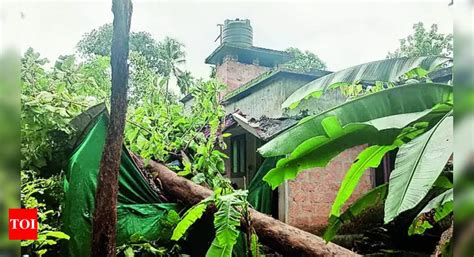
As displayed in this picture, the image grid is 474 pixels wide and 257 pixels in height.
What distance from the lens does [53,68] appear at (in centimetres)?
370

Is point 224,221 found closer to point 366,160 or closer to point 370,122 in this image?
point 366,160

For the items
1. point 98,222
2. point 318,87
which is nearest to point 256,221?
point 98,222

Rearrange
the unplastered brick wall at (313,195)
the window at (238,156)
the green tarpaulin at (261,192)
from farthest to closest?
the window at (238,156) < the unplastered brick wall at (313,195) < the green tarpaulin at (261,192)

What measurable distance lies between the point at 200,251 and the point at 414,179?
124 inches

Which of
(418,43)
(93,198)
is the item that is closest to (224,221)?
(93,198)

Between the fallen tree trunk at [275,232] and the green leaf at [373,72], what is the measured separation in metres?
1.51

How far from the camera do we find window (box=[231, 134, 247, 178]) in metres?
7.16

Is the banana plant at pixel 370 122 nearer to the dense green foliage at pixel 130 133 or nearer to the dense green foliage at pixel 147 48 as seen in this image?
the dense green foliage at pixel 130 133

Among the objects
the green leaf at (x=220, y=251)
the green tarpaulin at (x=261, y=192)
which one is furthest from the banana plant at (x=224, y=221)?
the green tarpaulin at (x=261, y=192)

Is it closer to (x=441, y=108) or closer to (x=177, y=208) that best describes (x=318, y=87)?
(x=441, y=108)

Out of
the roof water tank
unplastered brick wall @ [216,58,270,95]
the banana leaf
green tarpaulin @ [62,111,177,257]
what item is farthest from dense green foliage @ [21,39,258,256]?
the roof water tank

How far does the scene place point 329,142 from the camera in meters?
1.49

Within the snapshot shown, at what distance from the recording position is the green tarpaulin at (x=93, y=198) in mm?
2943

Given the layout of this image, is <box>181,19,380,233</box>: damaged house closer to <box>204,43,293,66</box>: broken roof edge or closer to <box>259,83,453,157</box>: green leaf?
<box>204,43,293,66</box>: broken roof edge
